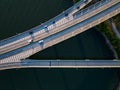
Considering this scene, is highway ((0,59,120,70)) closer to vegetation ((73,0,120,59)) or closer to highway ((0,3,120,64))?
highway ((0,3,120,64))

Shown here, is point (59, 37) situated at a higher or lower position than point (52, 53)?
higher

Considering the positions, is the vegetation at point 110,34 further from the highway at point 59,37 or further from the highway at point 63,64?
the highway at point 63,64

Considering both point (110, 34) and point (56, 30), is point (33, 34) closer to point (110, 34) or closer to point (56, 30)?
point (56, 30)

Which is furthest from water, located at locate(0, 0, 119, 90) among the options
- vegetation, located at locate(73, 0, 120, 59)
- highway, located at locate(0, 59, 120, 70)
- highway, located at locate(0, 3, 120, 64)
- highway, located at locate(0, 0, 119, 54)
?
highway, located at locate(0, 0, 119, 54)

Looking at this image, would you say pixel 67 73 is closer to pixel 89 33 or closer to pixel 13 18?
pixel 89 33

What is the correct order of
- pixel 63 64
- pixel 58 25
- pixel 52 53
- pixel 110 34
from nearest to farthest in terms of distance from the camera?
pixel 63 64
pixel 58 25
pixel 52 53
pixel 110 34

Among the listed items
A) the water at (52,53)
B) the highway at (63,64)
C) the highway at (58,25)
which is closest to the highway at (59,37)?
the highway at (58,25)

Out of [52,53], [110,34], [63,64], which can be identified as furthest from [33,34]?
[110,34]
